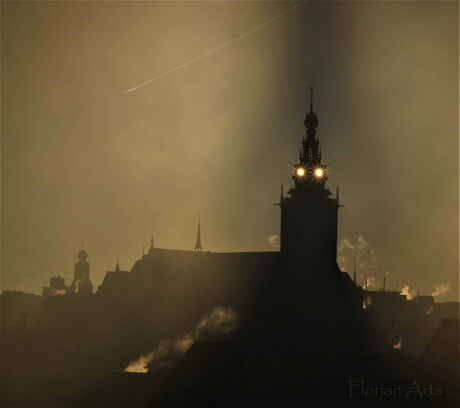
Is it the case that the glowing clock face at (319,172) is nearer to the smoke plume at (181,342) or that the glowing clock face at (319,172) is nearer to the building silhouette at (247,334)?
the building silhouette at (247,334)

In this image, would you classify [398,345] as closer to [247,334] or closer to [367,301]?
[247,334]

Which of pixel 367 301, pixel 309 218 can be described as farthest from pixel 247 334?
pixel 367 301

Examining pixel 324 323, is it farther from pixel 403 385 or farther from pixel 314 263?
pixel 403 385

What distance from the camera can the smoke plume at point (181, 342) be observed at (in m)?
140

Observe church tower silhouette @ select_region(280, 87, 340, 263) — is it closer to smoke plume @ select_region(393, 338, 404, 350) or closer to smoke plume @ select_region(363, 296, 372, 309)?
smoke plume @ select_region(393, 338, 404, 350)

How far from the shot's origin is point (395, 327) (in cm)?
16225

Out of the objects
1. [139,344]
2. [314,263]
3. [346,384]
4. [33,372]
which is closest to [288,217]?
[314,263]

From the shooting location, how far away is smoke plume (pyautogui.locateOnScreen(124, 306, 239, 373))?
140 meters

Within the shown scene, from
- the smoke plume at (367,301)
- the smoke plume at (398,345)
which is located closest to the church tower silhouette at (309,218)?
the smoke plume at (398,345)

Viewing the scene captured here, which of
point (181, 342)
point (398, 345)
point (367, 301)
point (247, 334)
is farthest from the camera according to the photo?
point (367, 301)

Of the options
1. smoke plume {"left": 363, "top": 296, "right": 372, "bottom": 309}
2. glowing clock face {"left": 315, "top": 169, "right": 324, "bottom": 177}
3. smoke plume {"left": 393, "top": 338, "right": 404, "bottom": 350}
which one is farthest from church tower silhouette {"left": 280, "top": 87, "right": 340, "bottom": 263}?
smoke plume {"left": 363, "top": 296, "right": 372, "bottom": 309}

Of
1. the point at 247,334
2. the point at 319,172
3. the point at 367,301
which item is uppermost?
the point at 319,172

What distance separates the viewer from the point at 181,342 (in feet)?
499

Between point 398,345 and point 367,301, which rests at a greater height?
point 367,301
